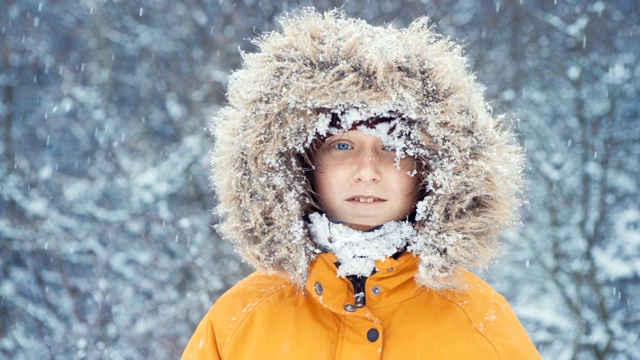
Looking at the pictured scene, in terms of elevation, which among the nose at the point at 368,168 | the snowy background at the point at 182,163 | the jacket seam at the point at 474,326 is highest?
the nose at the point at 368,168

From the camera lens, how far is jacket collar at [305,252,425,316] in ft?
5.27

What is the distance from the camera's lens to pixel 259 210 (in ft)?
5.44

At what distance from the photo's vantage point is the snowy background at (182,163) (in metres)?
4.29

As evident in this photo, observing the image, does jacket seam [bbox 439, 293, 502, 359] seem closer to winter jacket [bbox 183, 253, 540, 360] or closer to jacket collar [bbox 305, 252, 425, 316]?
winter jacket [bbox 183, 253, 540, 360]

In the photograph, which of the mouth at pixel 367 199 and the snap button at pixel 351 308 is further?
the mouth at pixel 367 199

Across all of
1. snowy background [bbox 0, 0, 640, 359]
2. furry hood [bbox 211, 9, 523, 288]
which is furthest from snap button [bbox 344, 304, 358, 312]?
snowy background [bbox 0, 0, 640, 359]

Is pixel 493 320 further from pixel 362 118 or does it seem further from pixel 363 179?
pixel 362 118

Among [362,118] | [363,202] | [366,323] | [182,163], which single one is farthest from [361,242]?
[182,163]

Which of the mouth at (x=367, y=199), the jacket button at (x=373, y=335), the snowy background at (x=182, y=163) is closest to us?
the jacket button at (x=373, y=335)

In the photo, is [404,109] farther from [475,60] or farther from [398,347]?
[475,60]

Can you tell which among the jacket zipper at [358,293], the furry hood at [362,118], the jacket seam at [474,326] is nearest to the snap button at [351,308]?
the jacket zipper at [358,293]

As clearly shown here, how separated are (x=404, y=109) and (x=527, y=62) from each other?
3.04 m

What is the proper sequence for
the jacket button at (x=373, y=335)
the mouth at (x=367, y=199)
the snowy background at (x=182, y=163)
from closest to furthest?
1. the jacket button at (x=373, y=335)
2. the mouth at (x=367, y=199)
3. the snowy background at (x=182, y=163)

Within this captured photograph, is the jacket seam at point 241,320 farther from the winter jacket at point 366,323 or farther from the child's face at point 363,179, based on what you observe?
the child's face at point 363,179
